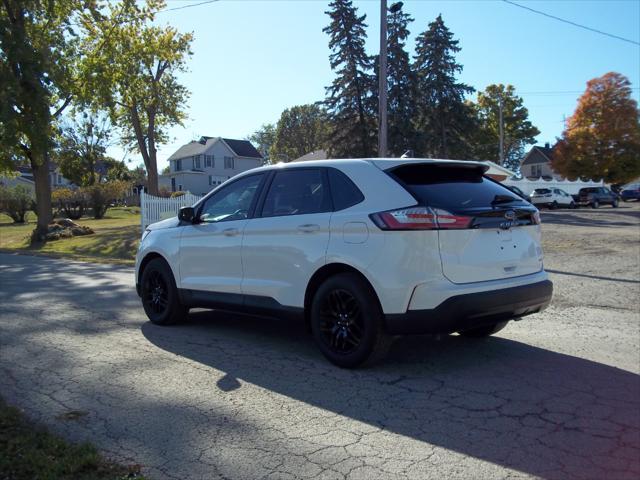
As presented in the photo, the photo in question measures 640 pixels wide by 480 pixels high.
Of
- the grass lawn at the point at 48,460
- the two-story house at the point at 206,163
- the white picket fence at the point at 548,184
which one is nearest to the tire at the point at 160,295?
the grass lawn at the point at 48,460

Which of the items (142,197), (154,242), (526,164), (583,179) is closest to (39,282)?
(154,242)

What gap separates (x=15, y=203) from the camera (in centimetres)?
4356

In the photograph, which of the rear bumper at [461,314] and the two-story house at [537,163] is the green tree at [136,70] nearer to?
the rear bumper at [461,314]

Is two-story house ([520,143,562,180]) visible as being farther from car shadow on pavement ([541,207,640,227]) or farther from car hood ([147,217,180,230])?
car hood ([147,217,180,230])

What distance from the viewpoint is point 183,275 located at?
658 cm

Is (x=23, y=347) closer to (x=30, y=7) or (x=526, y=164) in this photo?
(x=30, y=7)

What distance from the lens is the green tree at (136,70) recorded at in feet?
90.0

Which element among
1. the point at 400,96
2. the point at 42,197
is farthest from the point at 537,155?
the point at 42,197

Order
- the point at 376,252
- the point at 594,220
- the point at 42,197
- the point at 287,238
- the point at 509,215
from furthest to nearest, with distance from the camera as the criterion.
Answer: the point at 594,220 → the point at 42,197 → the point at 287,238 → the point at 509,215 → the point at 376,252

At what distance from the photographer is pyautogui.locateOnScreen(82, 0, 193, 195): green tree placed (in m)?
27.4

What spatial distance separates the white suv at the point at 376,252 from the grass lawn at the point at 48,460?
2229 mm

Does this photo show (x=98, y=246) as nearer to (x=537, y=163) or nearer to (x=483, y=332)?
(x=483, y=332)

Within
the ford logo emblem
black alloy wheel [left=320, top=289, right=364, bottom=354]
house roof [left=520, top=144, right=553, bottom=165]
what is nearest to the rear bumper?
black alloy wheel [left=320, top=289, right=364, bottom=354]

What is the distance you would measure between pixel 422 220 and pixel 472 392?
55.8 inches
